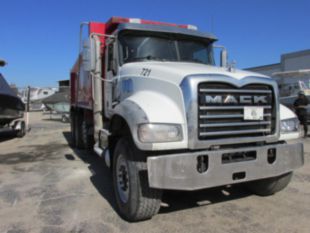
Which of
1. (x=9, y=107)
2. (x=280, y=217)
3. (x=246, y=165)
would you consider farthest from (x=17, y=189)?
(x=9, y=107)

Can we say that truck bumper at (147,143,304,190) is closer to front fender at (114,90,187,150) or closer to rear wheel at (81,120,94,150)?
front fender at (114,90,187,150)

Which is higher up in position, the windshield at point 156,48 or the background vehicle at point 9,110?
the windshield at point 156,48

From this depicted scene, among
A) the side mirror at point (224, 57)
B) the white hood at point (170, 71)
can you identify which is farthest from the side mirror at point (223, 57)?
the white hood at point (170, 71)

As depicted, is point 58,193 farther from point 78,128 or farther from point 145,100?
point 78,128

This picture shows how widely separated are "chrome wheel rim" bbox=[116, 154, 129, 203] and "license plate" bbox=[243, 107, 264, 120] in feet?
5.27

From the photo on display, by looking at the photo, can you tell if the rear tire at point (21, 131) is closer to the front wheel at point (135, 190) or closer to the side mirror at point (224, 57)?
the side mirror at point (224, 57)

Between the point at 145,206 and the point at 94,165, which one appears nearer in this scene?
the point at 145,206

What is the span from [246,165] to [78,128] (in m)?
6.42

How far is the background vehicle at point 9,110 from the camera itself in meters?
10.7

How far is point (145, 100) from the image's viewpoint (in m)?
3.68

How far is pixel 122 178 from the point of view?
3.86 m

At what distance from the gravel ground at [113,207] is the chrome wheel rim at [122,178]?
Result: 304mm

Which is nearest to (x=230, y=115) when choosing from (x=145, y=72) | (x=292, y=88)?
(x=145, y=72)

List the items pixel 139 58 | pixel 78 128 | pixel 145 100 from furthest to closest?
pixel 78 128 < pixel 139 58 < pixel 145 100
